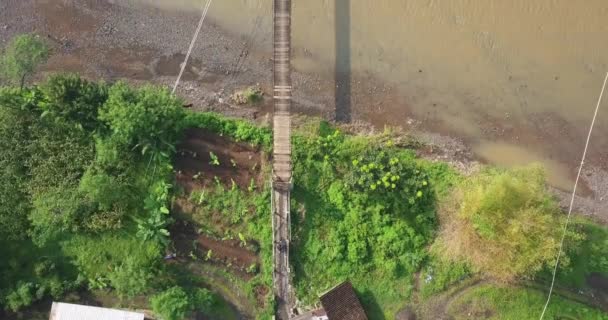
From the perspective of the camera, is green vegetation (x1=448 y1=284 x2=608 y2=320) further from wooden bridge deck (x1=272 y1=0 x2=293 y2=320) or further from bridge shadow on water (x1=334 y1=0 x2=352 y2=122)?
bridge shadow on water (x1=334 y1=0 x2=352 y2=122)

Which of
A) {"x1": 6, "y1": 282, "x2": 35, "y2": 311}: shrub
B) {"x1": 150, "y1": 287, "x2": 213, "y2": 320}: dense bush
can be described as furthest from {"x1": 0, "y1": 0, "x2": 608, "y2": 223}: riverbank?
{"x1": 6, "y1": 282, "x2": 35, "y2": 311}: shrub

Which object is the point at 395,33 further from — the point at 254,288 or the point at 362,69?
the point at 254,288

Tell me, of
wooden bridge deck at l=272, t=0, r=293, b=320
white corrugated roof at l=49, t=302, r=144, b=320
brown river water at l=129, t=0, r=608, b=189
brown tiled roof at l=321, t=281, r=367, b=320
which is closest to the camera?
white corrugated roof at l=49, t=302, r=144, b=320

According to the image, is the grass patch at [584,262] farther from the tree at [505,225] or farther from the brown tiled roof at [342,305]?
the brown tiled roof at [342,305]

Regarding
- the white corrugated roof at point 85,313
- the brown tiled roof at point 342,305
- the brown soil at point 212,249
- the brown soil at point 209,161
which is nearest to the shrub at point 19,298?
the white corrugated roof at point 85,313

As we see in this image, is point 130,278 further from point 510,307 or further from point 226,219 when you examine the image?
point 510,307

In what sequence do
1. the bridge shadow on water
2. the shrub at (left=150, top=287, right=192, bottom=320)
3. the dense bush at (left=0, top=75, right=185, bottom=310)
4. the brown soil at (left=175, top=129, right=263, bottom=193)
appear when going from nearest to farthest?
the shrub at (left=150, top=287, right=192, bottom=320) → the dense bush at (left=0, top=75, right=185, bottom=310) → the brown soil at (left=175, top=129, right=263, bottom=193) → the bridge shadow on water

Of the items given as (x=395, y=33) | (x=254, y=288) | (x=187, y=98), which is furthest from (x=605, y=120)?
(x=187, y=98)
